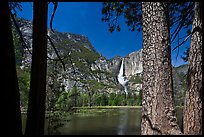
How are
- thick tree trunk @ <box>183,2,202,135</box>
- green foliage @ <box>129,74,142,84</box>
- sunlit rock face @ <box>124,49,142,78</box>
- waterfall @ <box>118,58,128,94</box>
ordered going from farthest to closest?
sunlit rock face @ <box>124,49,142,78</box> → green foliage @ <box>129,74,142,84</box> → waterfall @ <box>118,58,128,94</box> → thick tree trunk @ <box>183,2,202,135</box>

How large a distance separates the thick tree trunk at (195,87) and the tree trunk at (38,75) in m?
1.43

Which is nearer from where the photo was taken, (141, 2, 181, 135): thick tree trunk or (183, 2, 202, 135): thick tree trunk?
(141, 2, 181, 135): thick tree trunk

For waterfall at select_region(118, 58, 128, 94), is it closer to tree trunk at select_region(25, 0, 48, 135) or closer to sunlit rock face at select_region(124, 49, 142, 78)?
sunlit rock face at select_region(124, 49, 142, 78)

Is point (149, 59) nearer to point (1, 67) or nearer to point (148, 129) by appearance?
point (148, 129)

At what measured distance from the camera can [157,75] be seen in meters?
2.40

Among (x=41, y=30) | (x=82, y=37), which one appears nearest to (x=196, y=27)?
(x=41, y=30)

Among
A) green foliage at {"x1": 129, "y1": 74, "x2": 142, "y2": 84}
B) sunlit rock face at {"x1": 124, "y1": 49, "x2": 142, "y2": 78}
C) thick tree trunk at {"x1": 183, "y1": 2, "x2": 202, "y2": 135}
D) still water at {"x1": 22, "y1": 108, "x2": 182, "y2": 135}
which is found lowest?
still water at {"x1": 22, "y1": 108, "x2": 182, "y2": 135}

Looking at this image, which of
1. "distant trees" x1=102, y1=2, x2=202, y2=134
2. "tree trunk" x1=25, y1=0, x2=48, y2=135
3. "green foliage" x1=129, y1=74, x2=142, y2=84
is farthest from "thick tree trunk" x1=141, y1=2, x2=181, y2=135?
"green foliage" x1=129, y1=74, x2=142, y2=84

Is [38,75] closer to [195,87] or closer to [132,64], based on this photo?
[195,87]

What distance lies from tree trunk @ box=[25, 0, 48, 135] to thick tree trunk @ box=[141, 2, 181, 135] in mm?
980

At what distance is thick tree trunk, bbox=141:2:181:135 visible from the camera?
2.31m

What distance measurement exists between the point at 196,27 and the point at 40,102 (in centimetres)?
173

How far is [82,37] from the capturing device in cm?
18538

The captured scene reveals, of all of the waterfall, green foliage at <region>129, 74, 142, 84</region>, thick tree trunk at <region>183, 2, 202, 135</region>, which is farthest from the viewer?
green foliage at <region>129, 74, 142, 84</region>
